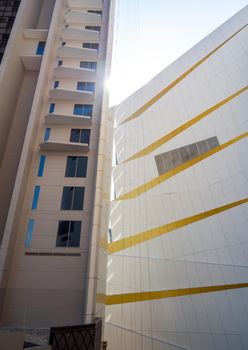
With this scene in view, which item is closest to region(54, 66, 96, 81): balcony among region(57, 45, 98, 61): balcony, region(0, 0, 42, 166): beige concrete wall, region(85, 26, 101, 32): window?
region(57, 45, 98, 61): balcony

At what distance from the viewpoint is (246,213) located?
584 inches

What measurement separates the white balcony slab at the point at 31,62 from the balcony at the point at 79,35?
3.83m

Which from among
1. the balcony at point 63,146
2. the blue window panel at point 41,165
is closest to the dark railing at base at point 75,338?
the blue window panel at point 41,165

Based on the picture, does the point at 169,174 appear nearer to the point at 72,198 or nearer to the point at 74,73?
the point at 72,198

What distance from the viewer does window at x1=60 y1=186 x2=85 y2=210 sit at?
16406mm

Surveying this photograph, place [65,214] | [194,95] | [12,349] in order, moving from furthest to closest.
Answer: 1. [194,95]
2. [65,214]
3. [12,349]

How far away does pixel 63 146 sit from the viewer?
1795cm

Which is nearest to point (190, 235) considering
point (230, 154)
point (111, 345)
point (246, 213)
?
point (246, 213)

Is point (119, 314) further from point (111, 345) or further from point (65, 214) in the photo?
point (65, 214)

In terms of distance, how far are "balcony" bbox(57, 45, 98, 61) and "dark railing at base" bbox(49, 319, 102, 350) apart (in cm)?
2037

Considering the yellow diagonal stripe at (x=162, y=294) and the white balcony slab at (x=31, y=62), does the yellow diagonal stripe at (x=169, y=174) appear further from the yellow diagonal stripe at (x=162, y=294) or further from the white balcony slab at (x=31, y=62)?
the white balcony slab at (x=31, y=62)

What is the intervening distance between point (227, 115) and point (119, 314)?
54.3 feet

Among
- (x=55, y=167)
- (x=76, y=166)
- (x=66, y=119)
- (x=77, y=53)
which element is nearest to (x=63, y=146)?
(x=55, y=167)

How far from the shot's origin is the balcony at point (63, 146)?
17.7 metres
